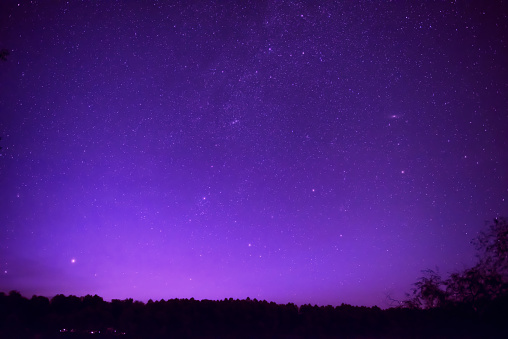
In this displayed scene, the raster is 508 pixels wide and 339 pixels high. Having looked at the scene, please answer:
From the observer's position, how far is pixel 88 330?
9586mm

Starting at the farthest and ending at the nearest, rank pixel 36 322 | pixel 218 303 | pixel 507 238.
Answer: pixel 507 238, pixel 218 303, pixel 36 322

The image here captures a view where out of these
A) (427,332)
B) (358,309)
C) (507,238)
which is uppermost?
(507,238)

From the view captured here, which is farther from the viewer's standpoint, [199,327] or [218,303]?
[218,303]

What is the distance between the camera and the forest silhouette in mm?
9227

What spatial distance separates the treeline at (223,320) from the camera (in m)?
9.14

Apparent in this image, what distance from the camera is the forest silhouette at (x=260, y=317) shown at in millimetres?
9227

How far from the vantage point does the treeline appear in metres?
9.14

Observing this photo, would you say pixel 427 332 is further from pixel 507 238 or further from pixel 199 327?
pixel 199 327

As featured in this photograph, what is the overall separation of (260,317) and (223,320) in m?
1.26

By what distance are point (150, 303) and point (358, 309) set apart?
23.4ft

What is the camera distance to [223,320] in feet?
36.0

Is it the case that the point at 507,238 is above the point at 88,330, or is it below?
above

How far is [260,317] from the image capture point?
37.6ft

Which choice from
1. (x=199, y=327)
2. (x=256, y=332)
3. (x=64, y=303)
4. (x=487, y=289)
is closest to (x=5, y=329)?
(x=64, y=303)
